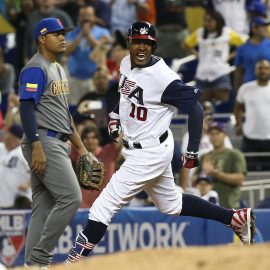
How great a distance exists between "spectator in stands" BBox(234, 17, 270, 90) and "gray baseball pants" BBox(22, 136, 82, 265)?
6.00m

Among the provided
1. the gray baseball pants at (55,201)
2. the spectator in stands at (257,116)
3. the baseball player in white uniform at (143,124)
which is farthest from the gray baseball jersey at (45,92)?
the spectator in stands at (257,116)

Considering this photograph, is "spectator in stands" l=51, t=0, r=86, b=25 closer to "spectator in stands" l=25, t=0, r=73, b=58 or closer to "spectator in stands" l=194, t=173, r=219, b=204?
"spectator in stands" l=25, t=0, r=73, b=58

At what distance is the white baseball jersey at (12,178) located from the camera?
13719 millimetres

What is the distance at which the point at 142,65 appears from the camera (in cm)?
953

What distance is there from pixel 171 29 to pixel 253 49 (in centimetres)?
264

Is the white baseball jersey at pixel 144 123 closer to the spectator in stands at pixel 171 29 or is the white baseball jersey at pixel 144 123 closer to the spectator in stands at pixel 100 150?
the spectator in stands at pixel 100 150

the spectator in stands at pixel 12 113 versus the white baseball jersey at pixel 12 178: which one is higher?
the spectator in stands at pixel 12 113

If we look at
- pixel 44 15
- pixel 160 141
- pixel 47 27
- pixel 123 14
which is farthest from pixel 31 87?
pixel 123 14

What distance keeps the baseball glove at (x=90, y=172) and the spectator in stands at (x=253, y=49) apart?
18.6 ft

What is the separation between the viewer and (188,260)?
7.27m

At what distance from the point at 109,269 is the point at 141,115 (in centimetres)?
252

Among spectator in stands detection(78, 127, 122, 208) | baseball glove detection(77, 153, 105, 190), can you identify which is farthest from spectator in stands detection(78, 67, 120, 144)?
baseball glove detection(77, 153, 105, 190)

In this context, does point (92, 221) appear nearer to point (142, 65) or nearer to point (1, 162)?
point (142, 65)

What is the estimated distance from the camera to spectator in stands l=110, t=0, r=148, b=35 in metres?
17.9
